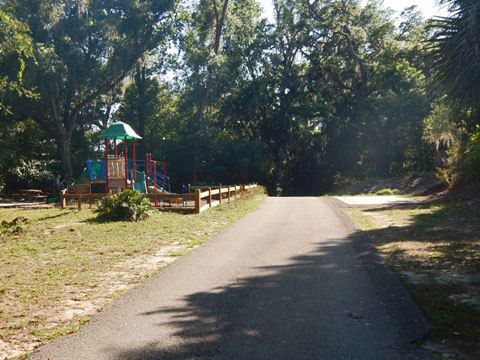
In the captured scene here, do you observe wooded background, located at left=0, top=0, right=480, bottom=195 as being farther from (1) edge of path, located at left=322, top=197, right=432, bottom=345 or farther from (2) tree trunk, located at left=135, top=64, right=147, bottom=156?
(1) edge of path, located at left=322, top=197, right=432, bottom=345

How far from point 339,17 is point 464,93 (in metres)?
35.6

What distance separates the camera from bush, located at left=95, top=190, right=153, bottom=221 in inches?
564

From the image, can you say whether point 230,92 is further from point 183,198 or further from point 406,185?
point 183,198

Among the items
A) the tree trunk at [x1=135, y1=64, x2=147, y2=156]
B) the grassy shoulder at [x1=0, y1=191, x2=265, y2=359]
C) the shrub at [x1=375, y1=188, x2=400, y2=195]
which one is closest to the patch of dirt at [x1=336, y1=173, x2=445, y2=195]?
the shrub at [x1=375, y1=188, x2=400, y2=195]

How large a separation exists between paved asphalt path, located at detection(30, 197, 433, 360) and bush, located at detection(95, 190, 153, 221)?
6.22 m

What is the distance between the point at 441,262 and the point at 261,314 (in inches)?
159

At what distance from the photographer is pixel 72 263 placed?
27.0 feet

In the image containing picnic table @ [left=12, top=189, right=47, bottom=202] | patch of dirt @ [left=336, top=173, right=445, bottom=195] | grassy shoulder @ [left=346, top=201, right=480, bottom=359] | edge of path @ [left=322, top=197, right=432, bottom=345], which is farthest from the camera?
picnic table @ [left=12, top=189, right=47, bottom=202]

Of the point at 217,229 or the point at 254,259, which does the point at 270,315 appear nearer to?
the point at 254,259

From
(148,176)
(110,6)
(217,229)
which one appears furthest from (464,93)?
(110,6)

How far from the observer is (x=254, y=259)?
8.43 metres

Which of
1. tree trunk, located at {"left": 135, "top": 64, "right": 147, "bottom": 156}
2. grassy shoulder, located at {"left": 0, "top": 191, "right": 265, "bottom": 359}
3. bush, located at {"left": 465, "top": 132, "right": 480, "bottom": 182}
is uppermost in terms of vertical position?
tree trunk, located at {"left": 135, "top": 64, "right": 147, "bottom": 156}

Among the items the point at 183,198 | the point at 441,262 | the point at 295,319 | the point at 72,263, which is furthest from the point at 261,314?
the point at 183,198

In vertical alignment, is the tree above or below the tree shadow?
above
